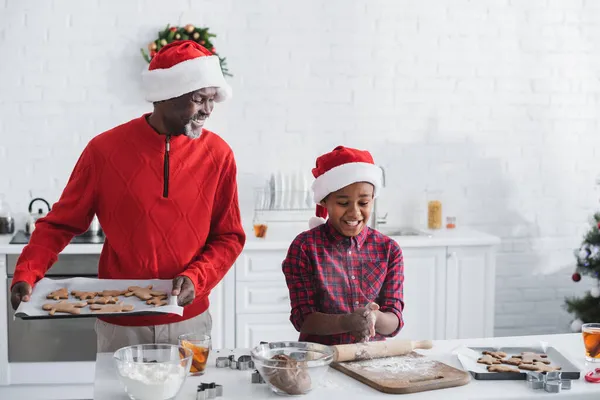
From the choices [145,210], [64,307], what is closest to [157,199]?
[145,210]

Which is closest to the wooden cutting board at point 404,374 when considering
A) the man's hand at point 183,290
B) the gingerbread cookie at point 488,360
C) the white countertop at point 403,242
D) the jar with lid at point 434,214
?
the gingerbread cookie at point 488,360

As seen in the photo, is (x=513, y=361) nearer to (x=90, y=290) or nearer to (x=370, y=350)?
(x=370, y=350)

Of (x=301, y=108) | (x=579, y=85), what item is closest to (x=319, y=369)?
(x=301, y=108)

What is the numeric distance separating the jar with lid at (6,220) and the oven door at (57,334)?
18.0 inches

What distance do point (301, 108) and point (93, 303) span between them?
267cm

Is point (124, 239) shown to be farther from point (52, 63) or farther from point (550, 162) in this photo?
point (550, 162)

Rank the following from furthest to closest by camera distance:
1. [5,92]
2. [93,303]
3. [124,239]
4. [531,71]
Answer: [531,71]
[5,92]
[124,239]
[93,303]

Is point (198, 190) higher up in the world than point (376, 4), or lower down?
lower down

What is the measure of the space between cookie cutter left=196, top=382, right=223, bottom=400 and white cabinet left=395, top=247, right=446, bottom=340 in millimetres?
2460

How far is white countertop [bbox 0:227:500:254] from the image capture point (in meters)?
3.98

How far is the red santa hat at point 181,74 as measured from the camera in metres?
2.39

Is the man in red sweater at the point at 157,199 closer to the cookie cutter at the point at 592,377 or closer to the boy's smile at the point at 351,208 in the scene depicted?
the boy's smile at the point at 351,208

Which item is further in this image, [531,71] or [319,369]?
[531,71]

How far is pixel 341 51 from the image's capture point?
15.3ft
